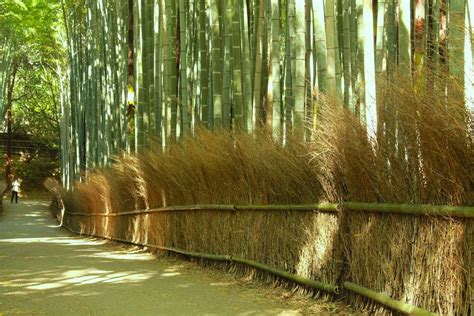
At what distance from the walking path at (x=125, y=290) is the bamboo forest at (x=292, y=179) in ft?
0.08

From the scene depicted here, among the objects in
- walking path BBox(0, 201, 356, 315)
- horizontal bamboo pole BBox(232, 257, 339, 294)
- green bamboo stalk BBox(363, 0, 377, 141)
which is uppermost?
green bamboo stalk BBox(363, 0, 377, 141)

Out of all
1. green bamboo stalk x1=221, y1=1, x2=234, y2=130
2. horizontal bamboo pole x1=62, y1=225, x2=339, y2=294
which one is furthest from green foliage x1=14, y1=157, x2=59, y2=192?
green bamboo stalk x1=221, y1=1, x2=234, y2=130

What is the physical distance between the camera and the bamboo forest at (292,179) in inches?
148

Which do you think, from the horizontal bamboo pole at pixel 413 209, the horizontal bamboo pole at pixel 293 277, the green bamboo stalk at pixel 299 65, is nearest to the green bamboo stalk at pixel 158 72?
the horizontal bamboo pole at pixel 293 277

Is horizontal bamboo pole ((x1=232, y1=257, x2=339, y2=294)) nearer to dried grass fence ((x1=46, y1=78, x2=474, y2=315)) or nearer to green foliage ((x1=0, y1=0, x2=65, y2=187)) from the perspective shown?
dried grass fence ((x1=46, y1=78, x2=474, y2=315))

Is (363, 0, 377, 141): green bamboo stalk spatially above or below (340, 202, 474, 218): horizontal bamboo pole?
above

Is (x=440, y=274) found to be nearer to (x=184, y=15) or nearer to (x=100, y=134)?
(x=184, y=15)

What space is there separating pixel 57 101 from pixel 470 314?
35318mm

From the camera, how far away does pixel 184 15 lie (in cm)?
922

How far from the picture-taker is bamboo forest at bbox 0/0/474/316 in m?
3.75

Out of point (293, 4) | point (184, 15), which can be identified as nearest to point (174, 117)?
point (184, 15)

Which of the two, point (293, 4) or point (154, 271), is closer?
point (293, 4)

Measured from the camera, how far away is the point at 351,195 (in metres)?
4.97

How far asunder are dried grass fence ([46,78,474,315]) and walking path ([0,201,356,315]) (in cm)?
31
